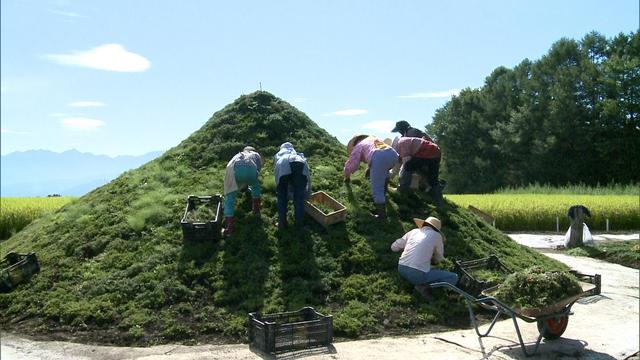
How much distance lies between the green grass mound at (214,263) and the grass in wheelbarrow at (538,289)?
1.76 metres

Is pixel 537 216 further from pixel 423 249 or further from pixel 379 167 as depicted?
pixel 423 249

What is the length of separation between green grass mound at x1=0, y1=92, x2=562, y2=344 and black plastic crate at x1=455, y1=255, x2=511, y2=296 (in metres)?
0.35

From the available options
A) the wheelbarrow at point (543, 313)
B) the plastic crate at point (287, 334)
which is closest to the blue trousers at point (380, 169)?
the wheelbarrow at point (543, 313)

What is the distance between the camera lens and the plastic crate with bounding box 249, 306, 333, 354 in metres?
7.89

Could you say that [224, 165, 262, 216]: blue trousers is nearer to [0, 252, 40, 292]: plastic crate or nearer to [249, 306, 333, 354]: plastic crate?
[249, 306, 333, 354]: plastic crate

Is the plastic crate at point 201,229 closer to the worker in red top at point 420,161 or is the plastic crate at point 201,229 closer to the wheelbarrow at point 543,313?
the worker in red top at point 420,161

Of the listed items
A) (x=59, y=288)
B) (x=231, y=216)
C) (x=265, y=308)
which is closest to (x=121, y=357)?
(x=265, y=308)

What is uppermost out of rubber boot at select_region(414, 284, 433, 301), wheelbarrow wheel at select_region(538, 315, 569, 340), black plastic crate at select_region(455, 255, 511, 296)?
black plastic crate at select_region(455, 255, 511, 296)

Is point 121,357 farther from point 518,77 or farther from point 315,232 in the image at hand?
point 518,77

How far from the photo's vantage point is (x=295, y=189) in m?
11.7

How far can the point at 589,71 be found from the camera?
50031mm

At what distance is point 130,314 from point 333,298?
3.30 meters

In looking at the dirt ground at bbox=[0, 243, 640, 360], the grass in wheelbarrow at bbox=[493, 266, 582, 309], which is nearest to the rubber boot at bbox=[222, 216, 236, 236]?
the dirt ground at bbox=[0, 243, 640, 360]

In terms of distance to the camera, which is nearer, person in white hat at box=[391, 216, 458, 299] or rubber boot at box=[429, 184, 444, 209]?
person in white hat at box=[391, 216, 458, 299]
